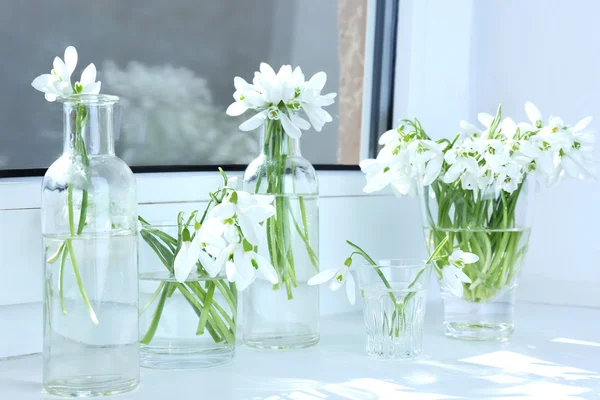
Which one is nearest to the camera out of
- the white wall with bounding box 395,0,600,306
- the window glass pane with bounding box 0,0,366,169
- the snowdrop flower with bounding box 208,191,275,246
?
the snowdrop flower with bounding box 208,191,275,246

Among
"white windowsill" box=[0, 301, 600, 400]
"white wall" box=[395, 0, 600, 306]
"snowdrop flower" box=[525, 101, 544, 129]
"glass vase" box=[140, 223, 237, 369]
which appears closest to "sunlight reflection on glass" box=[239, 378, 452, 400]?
"white windowsill" box=[0, 301, 600, 400]

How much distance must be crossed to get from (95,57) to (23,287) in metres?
0.32

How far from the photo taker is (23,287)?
90 cm

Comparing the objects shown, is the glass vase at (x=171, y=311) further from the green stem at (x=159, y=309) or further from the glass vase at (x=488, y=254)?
the glass vase at (x=488, y=254)

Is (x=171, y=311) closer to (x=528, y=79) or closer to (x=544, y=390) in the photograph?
(x=544, y=390)

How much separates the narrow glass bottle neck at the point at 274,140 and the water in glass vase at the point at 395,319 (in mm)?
198

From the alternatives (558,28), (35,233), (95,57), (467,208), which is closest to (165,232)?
(35,233)

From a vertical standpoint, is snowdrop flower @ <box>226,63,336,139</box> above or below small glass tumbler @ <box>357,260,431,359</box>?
above

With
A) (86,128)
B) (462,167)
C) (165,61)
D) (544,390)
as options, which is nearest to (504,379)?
(544,390)

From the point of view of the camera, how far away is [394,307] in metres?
0.91

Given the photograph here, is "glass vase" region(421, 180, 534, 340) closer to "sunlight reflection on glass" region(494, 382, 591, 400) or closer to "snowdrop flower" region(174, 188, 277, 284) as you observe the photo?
"sunlight reflection on glass" region(494, 382, 591, 400)

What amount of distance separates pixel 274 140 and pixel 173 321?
257mm

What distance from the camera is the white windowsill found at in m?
0.77

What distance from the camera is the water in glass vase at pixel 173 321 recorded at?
2.80 feet
